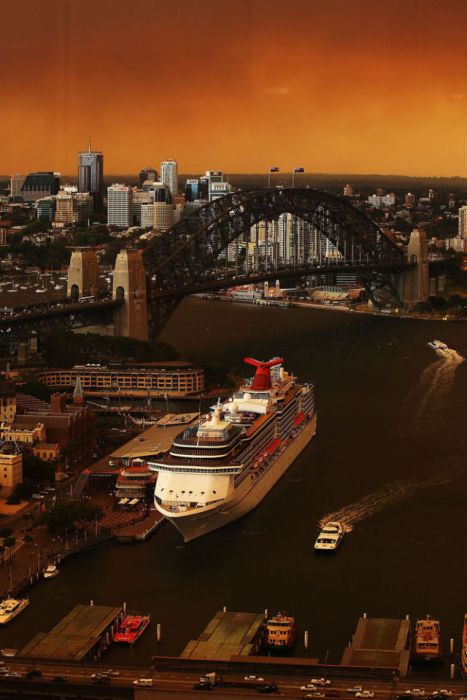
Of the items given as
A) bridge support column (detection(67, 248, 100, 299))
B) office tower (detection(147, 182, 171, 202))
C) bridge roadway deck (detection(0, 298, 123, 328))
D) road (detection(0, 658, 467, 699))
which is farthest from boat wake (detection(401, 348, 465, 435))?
office tower (detection(147, 182, 171, 202))

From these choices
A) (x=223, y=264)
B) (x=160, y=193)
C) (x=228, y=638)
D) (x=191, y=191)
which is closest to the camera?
(x=228, y=638)

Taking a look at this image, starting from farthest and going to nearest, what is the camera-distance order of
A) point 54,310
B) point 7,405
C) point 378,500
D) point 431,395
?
point 54,310
point 431,395
point 7,405
point 378,500

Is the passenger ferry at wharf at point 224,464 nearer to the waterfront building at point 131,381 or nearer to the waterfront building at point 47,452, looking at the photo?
the waterfront building at point 47,452

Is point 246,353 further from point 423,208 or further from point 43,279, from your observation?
point 423,208

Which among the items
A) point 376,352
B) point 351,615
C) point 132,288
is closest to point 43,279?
point 132,288

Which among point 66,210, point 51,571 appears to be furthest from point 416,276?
point 51,571

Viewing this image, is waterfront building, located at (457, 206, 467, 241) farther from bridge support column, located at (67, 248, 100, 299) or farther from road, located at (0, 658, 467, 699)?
road, located at (0, 658, 467, 699)

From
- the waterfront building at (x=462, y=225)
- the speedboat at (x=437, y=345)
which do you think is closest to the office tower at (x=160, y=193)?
the waterfront building at (x=462, y=225)

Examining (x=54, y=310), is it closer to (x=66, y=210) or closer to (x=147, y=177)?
(x=147, y=177)
